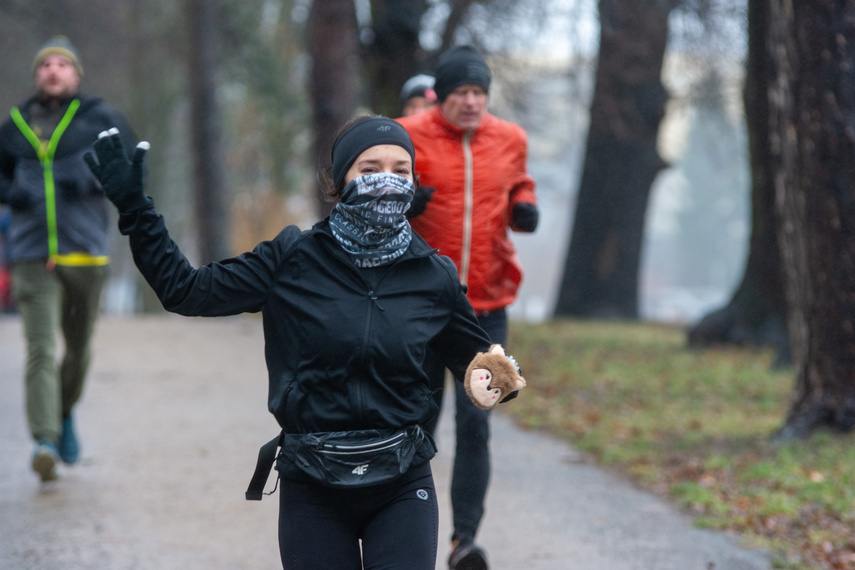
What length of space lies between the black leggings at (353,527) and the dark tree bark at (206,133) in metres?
19.3

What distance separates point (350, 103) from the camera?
57.6 feet

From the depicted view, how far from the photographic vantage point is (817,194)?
6.94 meters

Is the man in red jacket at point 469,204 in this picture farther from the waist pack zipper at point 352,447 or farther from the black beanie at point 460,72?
the waist pack zipper at point 352,447

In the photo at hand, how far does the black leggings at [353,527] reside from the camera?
277 cm

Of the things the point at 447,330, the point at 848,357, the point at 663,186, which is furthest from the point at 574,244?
the point at 663,186

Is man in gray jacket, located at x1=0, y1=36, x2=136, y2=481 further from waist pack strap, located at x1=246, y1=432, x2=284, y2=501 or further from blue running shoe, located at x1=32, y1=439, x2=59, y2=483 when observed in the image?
waist pack strap, located at x1=246, y1=432, x2=284, y2=501

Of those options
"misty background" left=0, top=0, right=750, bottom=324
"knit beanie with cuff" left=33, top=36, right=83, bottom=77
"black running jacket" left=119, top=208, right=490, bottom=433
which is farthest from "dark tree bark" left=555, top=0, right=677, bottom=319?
"black running jacket" left=119, top=208, right=490, bottom=433

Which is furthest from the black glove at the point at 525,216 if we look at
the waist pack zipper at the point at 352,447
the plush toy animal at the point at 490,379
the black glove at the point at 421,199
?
the waist pack zipper at the point at 352,447

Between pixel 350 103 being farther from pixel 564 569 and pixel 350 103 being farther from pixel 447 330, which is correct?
pixel 447 330

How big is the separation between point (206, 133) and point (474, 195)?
60.1 feet

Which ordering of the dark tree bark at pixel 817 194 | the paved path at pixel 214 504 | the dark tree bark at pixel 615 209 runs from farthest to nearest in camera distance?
1. the dark tree bark at pixel 615 209
2. the dark tree bark at pixel 817 194
3. the paved path at pixel 214 504

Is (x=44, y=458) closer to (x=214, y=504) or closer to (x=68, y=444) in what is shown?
(x=68, y=444)

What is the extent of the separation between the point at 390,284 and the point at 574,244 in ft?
49.2

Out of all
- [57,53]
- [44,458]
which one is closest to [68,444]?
[44,458]
